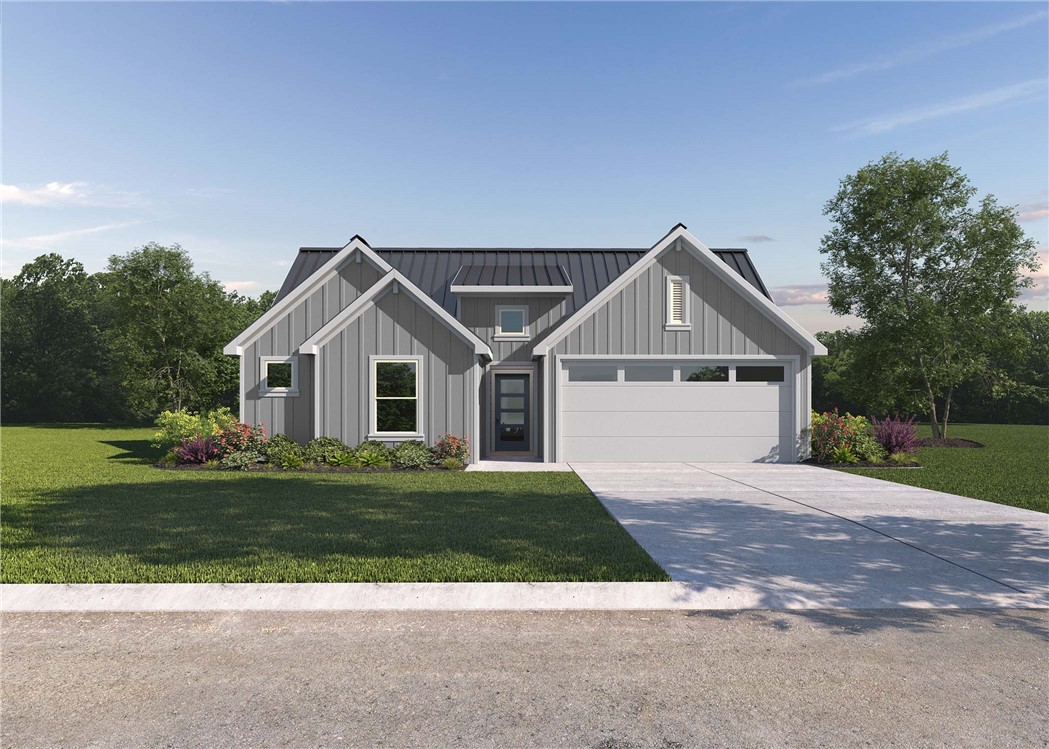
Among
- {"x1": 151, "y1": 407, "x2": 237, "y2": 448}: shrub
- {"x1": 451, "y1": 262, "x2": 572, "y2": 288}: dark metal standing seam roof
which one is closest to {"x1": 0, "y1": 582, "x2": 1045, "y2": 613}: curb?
{"x1": 151, "y1": 407, "x2": 237, "y2": 448}: shrub

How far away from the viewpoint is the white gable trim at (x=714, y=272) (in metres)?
18.0

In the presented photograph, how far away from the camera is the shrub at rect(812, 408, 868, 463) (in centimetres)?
1812

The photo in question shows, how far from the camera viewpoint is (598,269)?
73.9ft

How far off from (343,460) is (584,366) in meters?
6.40

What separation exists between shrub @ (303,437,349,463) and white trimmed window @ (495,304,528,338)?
585cm

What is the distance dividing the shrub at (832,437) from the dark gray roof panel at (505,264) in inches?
189

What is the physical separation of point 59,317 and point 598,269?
4845cm

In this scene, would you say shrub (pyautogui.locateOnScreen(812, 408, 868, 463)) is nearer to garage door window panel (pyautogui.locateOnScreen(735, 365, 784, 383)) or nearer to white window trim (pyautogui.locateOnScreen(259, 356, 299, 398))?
garage door window panel (pyautogui.locateOnScreen(735, 365, 784, 383))

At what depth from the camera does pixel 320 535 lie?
8.25 metres

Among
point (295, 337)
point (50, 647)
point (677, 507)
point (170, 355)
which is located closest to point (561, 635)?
point (50, 647)

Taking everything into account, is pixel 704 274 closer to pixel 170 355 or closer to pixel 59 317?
pixel 170 355

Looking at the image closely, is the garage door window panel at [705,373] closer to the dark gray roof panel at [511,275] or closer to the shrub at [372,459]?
the dark gray roof panel at [511,275]

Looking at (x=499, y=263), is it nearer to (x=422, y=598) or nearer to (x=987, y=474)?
(x=987, y=474)

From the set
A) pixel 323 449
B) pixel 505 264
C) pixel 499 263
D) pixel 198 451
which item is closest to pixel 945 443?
pixel 505 264
